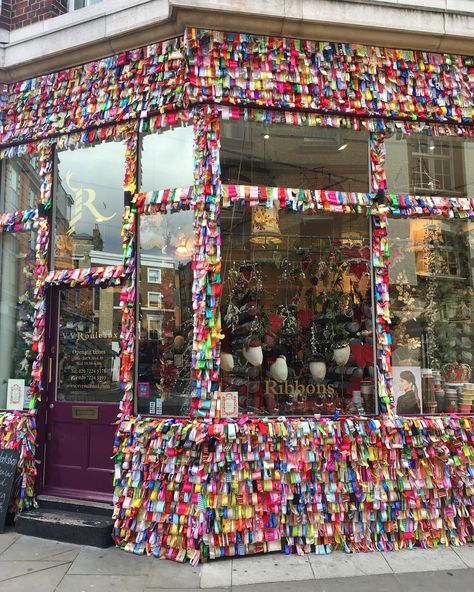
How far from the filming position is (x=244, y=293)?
5723 millimetres

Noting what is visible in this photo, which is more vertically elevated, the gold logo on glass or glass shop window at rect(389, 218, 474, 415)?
the gold logo on glass

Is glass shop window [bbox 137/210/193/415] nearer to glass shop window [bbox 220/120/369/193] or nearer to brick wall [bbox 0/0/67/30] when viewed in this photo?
glass shop window [bbox 220/120/369/193]

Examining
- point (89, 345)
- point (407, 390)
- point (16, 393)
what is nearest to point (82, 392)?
point (89, 345)

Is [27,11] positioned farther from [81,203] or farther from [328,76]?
[328,76]

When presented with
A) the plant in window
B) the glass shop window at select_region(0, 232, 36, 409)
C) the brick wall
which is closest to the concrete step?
the glass shop window at select_region(0, 232, 36, 409)

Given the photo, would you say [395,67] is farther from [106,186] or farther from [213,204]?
[106,186]

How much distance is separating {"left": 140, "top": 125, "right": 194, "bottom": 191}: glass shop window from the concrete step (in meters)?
3.49

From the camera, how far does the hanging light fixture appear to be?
5.47m

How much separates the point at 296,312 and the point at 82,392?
264 centimetres

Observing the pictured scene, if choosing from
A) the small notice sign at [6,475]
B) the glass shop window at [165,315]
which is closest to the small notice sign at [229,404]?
the glass shop window at [165,315]

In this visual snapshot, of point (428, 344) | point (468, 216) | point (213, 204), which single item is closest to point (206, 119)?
point (213, 204)

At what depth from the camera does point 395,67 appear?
17.5 ft

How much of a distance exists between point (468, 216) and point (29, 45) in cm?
547

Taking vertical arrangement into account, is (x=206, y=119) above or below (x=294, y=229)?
above
